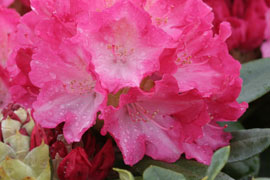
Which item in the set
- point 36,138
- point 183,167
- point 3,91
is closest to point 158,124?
point 183,167

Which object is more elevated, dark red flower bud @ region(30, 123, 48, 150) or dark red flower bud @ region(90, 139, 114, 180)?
dark red flower bud @ region(30, 123, 48, 150)

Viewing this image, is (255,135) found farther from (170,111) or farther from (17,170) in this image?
(17,170)

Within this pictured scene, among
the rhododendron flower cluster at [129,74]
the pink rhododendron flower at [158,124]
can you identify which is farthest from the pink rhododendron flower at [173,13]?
the pink rhododendron flower at [158,124]

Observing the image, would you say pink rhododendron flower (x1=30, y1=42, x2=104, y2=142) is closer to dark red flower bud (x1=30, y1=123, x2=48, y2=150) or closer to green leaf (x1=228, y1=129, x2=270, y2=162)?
dark red flower bud (x1=30, y1=123, x2=48, y2=150)

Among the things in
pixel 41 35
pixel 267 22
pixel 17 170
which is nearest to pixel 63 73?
pixel 41 35

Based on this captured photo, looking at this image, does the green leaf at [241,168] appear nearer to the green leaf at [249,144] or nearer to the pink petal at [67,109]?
the green leaf at [249,144]

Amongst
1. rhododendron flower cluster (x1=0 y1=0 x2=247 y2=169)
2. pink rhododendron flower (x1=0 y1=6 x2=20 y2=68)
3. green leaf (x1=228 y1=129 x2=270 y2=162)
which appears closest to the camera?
rhododendron flower cluster (x1=0 y1=0 x2=247 y2=169)

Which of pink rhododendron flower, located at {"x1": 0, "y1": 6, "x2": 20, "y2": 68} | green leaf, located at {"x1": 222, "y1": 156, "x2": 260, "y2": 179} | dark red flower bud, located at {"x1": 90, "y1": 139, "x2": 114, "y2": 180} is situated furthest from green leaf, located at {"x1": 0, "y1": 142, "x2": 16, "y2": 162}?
green leaf, located at {"x1": 222, "y1": 156, "x2": 260, "y2": 179}
